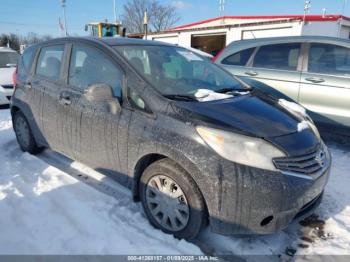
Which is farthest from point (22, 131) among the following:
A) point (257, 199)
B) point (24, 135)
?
point (257, 199)

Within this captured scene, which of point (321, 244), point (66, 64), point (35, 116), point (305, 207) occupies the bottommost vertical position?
point (321, 244)

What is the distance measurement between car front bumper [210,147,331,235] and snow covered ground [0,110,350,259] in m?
0.39

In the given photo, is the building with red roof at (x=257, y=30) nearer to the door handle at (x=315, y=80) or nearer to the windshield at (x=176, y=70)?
the door handle at (x=315, y=80)

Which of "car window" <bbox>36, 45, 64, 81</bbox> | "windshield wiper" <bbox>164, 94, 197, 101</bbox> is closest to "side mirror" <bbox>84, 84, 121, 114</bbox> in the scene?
"windshield wiper" <bbox>164, 94, 197, 101</bbox>

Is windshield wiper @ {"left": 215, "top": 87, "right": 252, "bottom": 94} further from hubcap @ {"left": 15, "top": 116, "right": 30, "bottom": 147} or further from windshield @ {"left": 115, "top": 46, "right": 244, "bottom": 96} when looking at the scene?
hubcap @ {"left": 15, "top": 116, "right": 30, "bottom": 147}

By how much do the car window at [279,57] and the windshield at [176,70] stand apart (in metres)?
1.76

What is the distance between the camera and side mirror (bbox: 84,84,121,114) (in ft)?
8.55

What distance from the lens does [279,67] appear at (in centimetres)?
478

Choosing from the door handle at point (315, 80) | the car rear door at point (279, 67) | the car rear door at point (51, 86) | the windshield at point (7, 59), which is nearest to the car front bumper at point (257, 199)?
the car rear door at point (51, 86)

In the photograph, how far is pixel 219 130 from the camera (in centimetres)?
214

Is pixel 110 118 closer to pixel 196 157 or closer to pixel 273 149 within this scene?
pixel 196 157

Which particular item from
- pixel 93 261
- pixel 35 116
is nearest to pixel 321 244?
pixel 93 261

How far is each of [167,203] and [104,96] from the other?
43.1 inches

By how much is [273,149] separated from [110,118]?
147cm
